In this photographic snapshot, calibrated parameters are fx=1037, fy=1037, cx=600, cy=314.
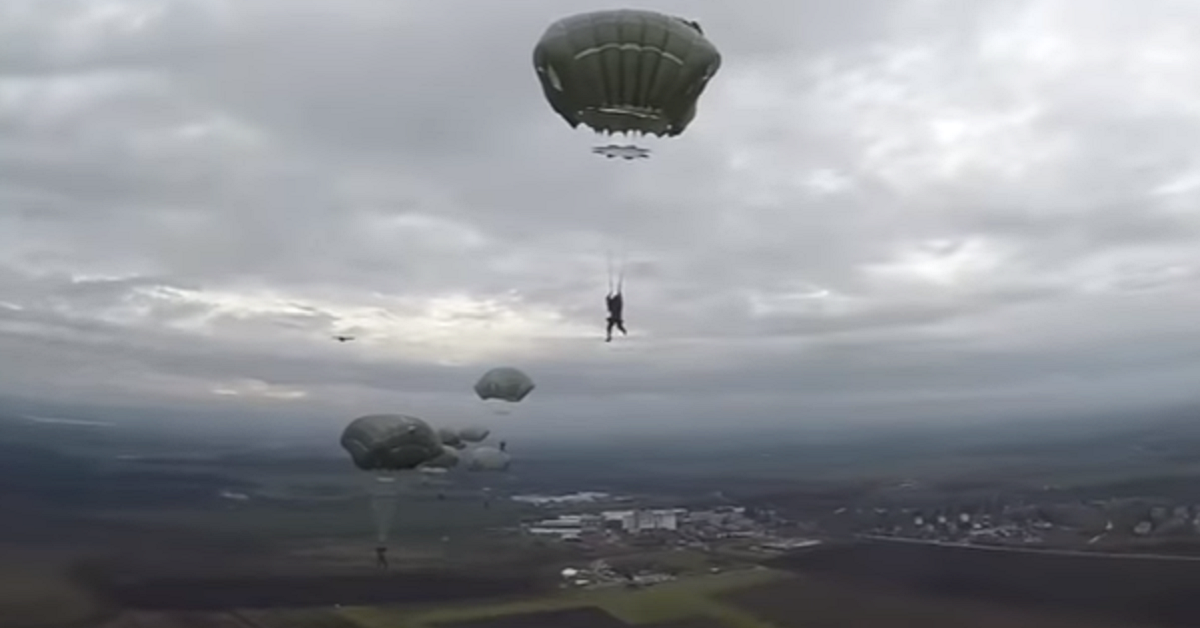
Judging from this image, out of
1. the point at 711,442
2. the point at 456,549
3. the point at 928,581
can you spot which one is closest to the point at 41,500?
the point at 456,549

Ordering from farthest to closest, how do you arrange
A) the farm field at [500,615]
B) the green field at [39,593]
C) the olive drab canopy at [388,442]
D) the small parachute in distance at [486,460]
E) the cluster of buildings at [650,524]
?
the cluster of buildings at [650,524], the small parachute in distance at [486,460], the farm field at [500,615], the green field at [39,593], the olive drab canopy at [388,442]

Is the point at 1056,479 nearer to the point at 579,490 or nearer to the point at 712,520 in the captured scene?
the point at 712,520

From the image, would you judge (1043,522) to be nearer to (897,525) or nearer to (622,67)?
(897,525)

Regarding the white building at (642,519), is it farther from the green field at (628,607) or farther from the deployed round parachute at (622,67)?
the deployed round parachute at (622,67)

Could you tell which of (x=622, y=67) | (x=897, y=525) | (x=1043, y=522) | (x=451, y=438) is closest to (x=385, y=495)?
(x=451, y=438)

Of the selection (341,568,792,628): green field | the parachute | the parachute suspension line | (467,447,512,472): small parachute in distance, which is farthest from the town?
the parachute

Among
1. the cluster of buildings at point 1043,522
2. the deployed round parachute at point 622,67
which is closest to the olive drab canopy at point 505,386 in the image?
the deployed round parachute at point 622,67

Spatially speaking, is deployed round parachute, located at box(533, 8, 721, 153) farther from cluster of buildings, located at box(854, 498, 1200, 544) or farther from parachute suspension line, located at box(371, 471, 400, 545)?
cluster of buildings, located at box(854, 498, 1200, 544)
